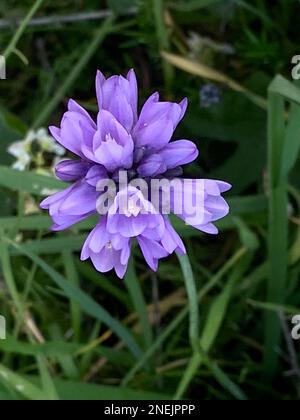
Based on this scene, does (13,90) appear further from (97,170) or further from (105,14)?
(97,170)

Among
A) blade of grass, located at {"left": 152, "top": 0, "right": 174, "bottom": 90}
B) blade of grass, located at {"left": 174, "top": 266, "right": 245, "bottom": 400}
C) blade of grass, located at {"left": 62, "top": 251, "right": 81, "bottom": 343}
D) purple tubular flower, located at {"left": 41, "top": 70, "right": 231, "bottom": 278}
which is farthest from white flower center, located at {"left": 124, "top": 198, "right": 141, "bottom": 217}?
blade of grass, located at {"left": 152, "top": 0, "right": 174, "bottom": 90}

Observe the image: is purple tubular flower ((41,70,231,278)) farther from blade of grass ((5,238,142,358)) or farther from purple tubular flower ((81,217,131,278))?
blade of grass ((5,238,142,358))

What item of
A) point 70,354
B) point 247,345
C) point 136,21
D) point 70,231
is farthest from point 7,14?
point 247,345

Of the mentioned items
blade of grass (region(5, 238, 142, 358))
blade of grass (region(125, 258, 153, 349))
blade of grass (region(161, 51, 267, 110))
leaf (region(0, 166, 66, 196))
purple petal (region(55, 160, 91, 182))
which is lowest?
purple petal (region(55, 160, 91, 182))

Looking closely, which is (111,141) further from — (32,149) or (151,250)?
(32,149)

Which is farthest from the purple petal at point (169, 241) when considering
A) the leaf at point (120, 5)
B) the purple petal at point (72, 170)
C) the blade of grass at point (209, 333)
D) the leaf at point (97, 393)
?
the leaf at point (120, 5)
